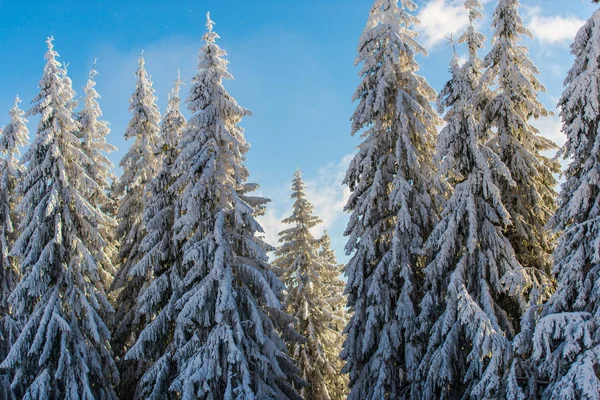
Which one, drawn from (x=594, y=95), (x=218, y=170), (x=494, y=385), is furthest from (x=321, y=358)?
(x=594, y=95)

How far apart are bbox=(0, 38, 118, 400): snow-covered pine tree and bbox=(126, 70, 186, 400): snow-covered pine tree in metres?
1.85

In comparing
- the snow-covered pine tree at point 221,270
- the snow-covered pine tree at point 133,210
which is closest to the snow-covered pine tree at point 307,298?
the snow-covered pine tree at point 221,270

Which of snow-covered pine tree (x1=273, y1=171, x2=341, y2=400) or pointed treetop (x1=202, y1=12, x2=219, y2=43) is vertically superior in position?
pointed treetop (x1=202, y1=12, x2=219, y2=43)

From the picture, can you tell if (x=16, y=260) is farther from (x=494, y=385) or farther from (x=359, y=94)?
(x=494, y=385)

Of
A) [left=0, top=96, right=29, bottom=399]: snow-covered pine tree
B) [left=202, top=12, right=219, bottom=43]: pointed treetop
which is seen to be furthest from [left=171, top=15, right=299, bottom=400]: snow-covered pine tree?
[left=0, top=96, right=29, bottom=399]: snow-covered pine tree

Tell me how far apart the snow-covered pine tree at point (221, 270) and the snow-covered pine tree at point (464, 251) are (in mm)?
4814

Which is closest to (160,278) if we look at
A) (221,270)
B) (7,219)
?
(221,270)

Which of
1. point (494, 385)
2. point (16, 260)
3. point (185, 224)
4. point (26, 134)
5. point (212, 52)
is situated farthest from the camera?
point (26, 134)

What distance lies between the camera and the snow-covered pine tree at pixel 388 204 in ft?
49.5

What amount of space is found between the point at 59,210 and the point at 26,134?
8199mm

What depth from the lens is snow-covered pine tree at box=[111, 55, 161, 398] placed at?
63.2 feet

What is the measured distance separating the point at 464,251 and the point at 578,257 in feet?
14.2

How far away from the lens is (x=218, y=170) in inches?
655

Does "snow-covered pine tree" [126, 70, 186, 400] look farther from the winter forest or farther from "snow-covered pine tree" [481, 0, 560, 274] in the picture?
"snow-covered pine tree" [481, 0, 560, 274]
